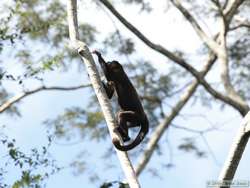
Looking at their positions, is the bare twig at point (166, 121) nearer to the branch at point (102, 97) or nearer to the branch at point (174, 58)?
the branch at point (174, 58)

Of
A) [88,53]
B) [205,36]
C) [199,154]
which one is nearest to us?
[88,53]

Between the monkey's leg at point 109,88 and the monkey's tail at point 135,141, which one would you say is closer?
the monkey's tail at point 135,141

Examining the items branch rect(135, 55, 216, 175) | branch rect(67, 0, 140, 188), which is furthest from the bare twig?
branch rect(67, 0, 140, 188)

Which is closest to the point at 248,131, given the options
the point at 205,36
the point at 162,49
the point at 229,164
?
the point at 229,164

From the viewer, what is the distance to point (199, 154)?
13.2m

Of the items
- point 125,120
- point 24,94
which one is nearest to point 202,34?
point 24,94

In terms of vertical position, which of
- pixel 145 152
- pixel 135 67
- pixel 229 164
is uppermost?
pixel 135 67

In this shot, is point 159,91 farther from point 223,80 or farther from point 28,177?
point 28,177

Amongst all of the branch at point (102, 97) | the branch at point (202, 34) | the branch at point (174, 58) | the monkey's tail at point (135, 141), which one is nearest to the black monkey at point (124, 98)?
the monkey's tail at point (135, 141)

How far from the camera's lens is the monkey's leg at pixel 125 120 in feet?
17.2

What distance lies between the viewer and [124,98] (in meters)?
5.62

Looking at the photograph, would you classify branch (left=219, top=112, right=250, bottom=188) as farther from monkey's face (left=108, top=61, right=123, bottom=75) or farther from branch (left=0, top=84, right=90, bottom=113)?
branch (left=0, top=84, right=90, bottom=113)

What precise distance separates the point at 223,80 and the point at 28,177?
6.19m

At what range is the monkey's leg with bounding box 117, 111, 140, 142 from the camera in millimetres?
5238
